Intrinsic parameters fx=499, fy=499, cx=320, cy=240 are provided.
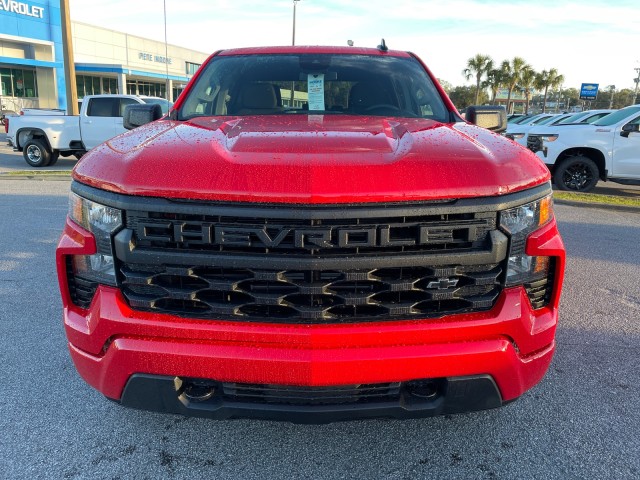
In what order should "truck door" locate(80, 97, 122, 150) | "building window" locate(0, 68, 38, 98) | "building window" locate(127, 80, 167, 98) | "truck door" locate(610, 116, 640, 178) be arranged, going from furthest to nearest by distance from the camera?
"building window" locate(127, 80, 167, 98) < "building window" locate(0, 68, 38, 98) < "truck door" locate(80, 97, 122, 150) < "truck door" locate(610, 116, 640, 178)

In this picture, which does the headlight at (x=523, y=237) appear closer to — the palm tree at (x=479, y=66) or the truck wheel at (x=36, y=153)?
the truck wheel at (x=36, y=153)

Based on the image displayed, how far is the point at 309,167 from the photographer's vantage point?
5.62 feet

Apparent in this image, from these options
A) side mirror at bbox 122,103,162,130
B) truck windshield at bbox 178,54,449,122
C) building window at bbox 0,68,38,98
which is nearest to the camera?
truck windshield at bbox 178,54,449,122

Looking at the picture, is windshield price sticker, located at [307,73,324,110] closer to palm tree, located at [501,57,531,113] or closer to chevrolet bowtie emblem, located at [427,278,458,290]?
chevrolet bowtie emblem, located at [427,278,458,290]

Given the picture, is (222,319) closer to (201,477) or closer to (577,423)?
(201,477)

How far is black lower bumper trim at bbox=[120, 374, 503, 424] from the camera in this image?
5.94ft

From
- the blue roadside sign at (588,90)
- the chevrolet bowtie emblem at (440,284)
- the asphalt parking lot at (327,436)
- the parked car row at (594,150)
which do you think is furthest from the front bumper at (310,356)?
the blue roadside sign at (588,90)

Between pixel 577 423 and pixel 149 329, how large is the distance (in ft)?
6.75

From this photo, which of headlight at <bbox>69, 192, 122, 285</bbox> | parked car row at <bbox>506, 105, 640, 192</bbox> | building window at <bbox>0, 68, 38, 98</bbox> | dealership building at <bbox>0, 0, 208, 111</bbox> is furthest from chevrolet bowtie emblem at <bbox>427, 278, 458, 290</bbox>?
building window at <bbox>0, 68, 38, 98</bbox>

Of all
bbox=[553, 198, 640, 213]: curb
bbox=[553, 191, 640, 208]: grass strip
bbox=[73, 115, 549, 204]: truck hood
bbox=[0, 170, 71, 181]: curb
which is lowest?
bbox=[0, 170, 71, 181]: curb

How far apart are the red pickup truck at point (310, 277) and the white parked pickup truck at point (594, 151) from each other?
27.7 ft

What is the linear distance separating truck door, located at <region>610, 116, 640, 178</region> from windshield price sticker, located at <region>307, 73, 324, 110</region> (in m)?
7.90

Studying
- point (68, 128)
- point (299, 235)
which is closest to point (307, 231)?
point (299, 235)

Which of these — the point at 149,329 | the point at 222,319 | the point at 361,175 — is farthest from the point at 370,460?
the point at 361,175
